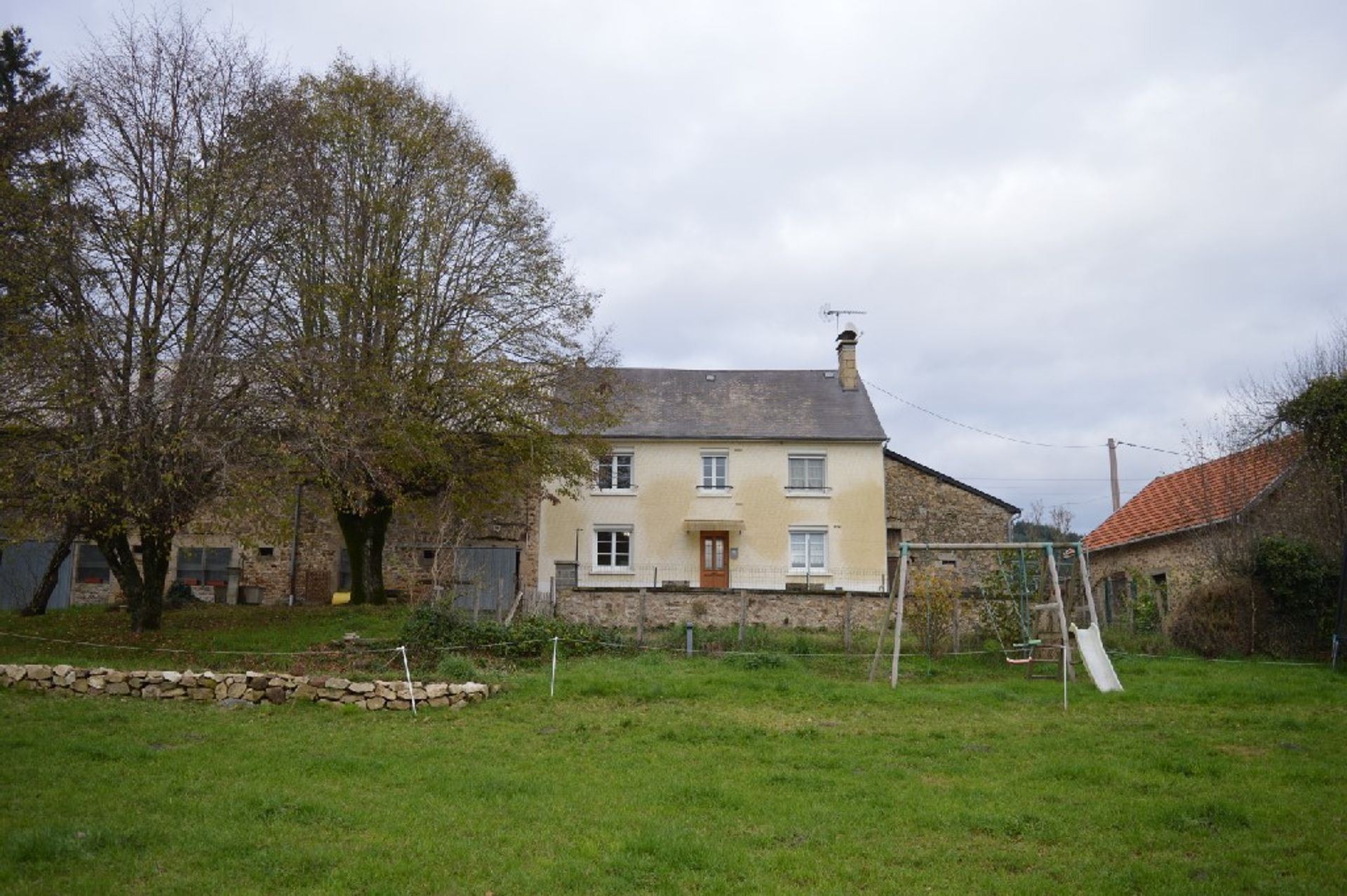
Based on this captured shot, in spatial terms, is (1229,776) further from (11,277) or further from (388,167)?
(388,167)

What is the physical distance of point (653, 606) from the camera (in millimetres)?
22422

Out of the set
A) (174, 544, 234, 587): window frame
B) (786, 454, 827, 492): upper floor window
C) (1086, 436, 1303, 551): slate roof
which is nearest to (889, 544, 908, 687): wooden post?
(1086, 436, 1303, 551): slate roof

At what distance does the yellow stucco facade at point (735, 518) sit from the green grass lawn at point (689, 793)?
598 inches

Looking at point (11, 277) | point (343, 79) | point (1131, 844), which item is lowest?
point (1131, 844)

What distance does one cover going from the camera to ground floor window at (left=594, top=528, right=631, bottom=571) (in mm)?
30078

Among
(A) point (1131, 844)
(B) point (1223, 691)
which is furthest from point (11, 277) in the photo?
(B) point (1223, 691)

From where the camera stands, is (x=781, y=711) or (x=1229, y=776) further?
(x=781, y=711)

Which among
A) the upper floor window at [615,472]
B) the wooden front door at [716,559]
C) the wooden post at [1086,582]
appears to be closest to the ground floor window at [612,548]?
the upper floor window at [615,472]

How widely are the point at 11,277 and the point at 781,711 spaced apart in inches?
538

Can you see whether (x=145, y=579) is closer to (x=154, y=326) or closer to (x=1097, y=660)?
(x=154, y=326)

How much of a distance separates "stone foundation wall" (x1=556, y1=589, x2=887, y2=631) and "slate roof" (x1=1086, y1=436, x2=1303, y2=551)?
23.6 ft

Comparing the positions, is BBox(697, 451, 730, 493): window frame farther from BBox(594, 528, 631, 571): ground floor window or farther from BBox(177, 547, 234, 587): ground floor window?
BBox(177, 547, 234, 587): ground floor window

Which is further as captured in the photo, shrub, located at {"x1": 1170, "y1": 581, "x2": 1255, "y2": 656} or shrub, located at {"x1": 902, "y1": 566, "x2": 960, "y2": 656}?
shrub, located at {"x1": 1170, "y1": 581, "x2": 1255, "y2": 656}

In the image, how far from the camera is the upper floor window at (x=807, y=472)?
30453 mm
